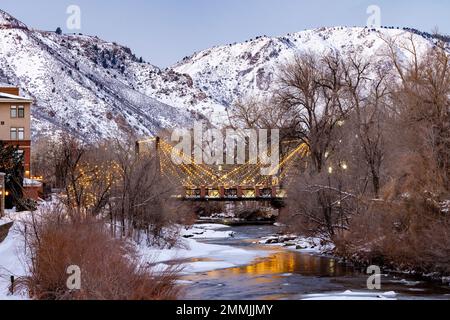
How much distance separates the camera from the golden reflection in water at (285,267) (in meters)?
29.3

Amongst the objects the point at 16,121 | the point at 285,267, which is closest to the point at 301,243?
the point at 285,267

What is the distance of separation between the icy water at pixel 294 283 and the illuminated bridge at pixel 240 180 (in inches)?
1041

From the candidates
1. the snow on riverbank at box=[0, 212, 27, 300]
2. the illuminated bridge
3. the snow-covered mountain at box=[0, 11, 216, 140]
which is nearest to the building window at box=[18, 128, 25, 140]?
the illuminated bridge

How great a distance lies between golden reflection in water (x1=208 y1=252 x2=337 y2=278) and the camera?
29.3 m

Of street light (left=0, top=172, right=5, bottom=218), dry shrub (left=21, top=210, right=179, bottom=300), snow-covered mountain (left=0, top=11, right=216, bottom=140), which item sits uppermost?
snow-covered mountain (left=0, top=11, right=216, bottom=140)

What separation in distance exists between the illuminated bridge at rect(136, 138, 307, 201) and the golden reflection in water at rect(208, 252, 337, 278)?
23388 millimetres

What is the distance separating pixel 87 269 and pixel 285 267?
16.3 m

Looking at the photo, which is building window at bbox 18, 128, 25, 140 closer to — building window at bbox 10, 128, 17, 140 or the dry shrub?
building window at bbox 10, 128, 17, 140

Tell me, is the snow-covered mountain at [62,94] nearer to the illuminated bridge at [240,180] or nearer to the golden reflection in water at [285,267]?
the illuminated bridge at [240,180]

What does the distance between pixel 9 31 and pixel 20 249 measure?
158m

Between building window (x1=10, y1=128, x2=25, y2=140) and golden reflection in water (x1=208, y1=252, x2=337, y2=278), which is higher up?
building window (x1=10, y1=128, x2=25, y2=140)

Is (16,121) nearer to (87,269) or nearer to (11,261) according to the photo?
(11,261)

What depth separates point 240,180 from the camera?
73125 mm
